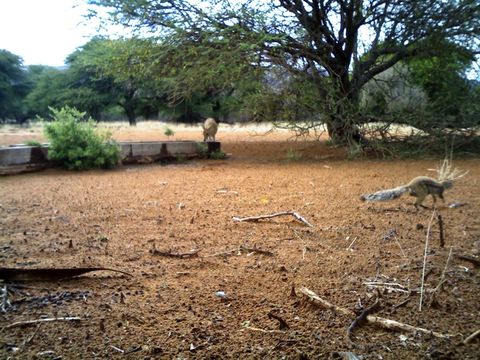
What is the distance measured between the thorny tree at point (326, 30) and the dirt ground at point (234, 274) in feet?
11.8

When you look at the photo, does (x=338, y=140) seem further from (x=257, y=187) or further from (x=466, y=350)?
(x=466, y=350)

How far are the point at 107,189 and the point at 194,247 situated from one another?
2837mm

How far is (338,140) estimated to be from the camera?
8.75 meters

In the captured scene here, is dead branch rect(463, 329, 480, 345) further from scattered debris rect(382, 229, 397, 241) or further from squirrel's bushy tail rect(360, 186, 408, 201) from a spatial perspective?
squirrel's bushy tail rect(360, 186, 408, 201)

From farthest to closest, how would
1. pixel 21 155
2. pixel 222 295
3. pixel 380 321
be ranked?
1. pixel 21 155
2. pixel 222 295
3. pixel 380 321

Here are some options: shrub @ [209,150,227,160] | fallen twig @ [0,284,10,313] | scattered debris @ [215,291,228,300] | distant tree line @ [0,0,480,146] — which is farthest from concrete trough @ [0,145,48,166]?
A: scattered debris @ [215,291,228,300]

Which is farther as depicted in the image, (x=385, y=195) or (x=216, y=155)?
(x=216, y=155)

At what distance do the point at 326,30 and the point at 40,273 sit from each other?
25.6ft

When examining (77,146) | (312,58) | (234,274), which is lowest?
(234,274)

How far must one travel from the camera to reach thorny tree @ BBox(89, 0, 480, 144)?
25.2 ft

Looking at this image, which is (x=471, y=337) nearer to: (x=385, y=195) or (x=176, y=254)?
(x=176, y=254)

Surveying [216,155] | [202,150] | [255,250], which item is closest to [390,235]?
[255,250]

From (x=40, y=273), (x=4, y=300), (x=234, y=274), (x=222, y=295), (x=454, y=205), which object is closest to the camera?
(x=4, y=300)

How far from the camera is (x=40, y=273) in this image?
7.29 ft
